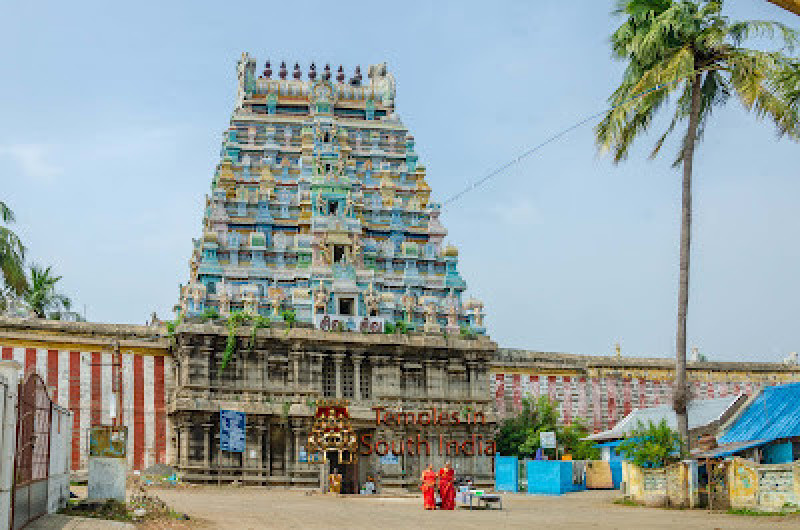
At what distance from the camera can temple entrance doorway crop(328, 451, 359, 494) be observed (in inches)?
1649

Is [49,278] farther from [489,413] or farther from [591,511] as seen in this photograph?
[591,511]

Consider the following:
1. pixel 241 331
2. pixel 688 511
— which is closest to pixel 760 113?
pixel 688 511

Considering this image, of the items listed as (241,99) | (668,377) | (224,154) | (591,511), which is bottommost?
(591,511)

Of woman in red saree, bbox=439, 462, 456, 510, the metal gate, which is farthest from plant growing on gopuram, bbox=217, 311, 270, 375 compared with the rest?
the metal gate

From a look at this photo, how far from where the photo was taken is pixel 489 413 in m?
44.0

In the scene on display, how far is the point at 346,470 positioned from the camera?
4256cm

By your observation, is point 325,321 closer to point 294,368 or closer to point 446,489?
point 294,368

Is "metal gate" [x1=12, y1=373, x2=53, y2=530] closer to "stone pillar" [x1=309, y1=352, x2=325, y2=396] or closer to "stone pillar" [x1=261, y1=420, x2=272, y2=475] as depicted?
"stone pillar" [x1=261, y1=420, x2=272, y2=475]

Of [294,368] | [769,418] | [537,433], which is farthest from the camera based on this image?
[537,433]

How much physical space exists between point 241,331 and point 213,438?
4550mm

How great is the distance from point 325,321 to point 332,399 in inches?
136

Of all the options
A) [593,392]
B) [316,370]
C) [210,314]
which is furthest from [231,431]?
[593,392]

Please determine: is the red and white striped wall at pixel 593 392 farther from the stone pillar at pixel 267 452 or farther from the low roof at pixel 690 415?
the stone pillar at pixel 267 452

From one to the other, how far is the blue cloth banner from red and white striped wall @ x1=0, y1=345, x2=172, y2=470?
12.6 feet
